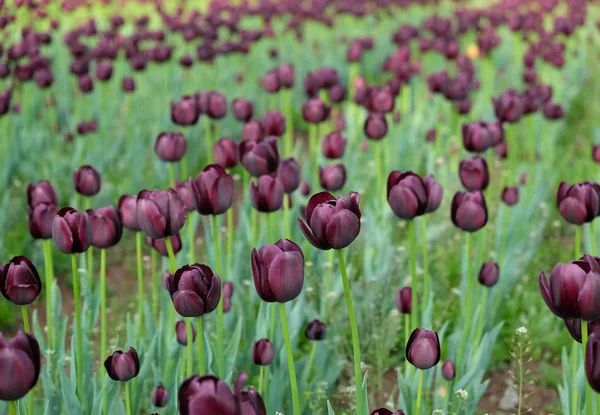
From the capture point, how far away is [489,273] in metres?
2.45

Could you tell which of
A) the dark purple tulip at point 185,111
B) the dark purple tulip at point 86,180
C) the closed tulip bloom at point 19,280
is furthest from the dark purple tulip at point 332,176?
the closed tulip bloom at point 19,280

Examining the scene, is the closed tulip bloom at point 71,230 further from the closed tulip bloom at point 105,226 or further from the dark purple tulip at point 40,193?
the dark purple tulip at point 40,193

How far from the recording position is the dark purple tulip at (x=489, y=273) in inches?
96.3

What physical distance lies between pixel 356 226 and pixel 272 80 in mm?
2938

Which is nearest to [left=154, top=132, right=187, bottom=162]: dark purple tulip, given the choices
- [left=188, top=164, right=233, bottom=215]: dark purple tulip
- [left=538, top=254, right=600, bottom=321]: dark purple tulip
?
[left=188, top=164, right=233, bottom=215]: dark purple tulip

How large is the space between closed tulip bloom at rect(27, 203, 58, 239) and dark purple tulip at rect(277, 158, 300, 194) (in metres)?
0.80

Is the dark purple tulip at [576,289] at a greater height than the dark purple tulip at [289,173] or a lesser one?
lesser

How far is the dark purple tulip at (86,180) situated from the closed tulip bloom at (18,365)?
1.34 m

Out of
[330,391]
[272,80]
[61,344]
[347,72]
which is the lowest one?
[330,391]

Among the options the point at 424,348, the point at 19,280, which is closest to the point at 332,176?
the point at 424,348

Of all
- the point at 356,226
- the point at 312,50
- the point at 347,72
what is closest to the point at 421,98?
the point at 347,72

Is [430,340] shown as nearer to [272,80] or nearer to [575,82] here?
[272,80]

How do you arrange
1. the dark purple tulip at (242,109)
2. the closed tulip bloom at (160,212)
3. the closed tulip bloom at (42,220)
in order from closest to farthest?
the closed tulip bloom at (160,212) < the closed tulip bloom at (42,220) < the dark purple tulip at (242,109)

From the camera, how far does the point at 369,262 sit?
3.12 m
